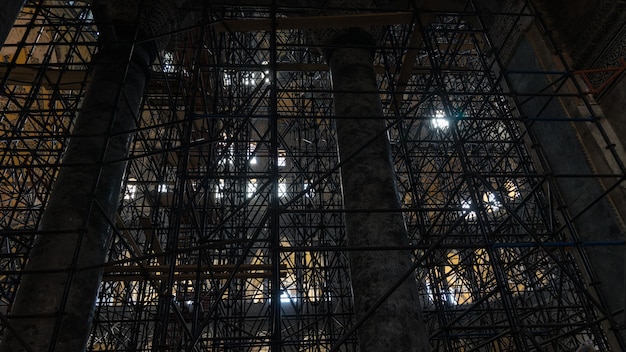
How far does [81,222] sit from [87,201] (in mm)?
Answer: 276

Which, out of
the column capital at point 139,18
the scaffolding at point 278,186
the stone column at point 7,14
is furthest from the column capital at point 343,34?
the stone column at point 7,14

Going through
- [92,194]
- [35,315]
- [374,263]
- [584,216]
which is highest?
[92,194]

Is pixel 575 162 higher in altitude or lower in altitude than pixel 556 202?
higher

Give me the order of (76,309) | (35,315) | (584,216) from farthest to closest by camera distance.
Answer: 1. (584,216)
2. (76,309)
3. (35,315)

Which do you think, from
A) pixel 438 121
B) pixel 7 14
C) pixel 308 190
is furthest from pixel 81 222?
pixel 438 121

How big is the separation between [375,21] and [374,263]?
3.71 metres

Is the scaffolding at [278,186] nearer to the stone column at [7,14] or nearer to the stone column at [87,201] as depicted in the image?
the stone column at [87,201]

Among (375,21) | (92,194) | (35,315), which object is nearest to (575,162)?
(375,21)

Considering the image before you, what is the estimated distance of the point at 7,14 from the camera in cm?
475

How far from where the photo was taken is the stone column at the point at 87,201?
16.7 feet

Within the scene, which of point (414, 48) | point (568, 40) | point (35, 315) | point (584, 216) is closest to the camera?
point (35, 315)

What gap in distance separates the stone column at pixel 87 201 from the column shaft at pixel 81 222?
1 centimetres

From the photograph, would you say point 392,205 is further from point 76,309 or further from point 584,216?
point 76,309

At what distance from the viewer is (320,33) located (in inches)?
308
